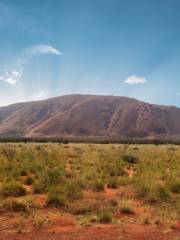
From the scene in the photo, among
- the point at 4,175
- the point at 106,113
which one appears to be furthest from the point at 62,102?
the point at 4,175

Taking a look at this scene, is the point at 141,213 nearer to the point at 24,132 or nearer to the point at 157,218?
the point at 157,218

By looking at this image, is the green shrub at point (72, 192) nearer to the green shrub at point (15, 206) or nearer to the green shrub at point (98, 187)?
the green shrub at point (98, 187)

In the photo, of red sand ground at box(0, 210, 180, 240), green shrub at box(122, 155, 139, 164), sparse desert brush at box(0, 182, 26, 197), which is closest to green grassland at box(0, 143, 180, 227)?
sparse desert brush at box(0, 182, 26, 197)

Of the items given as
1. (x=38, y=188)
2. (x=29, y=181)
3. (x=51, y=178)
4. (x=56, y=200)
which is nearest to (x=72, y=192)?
(x=56, y=200)

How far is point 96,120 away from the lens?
5482 inches

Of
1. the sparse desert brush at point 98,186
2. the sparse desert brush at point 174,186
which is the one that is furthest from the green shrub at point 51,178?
the sparse desert brush at point 174,186

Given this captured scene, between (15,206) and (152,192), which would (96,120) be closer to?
(152,192)

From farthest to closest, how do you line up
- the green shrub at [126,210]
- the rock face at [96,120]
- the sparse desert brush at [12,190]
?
the rock face at [96,120]
the sparse desert brush at [12,190]
the green shrub at [126,210]

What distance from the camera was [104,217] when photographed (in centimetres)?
879

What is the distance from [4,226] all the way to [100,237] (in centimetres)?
264

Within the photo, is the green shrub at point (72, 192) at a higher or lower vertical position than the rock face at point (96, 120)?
lower

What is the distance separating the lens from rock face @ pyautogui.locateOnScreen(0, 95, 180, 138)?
129875mm

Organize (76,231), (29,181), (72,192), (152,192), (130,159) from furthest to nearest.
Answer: (130,159) < (29,181) < (152,192) < (72,192) < (76,231)

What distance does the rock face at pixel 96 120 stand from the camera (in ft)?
426
